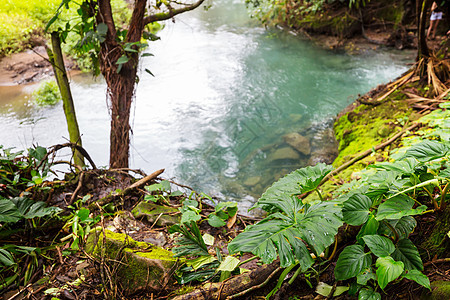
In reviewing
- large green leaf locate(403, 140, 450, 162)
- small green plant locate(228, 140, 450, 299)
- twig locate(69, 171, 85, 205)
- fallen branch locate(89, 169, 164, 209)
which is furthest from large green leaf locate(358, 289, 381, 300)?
twig locate(69, 171, 85, 205)

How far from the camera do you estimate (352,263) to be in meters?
1.14

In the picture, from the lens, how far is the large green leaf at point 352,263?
112cm

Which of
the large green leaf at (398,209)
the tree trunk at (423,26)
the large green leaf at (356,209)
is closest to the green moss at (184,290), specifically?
the large green leaf at (356,209)

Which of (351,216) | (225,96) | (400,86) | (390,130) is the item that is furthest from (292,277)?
(225,96)

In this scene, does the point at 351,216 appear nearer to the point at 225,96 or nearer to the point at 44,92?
the point at 225,96

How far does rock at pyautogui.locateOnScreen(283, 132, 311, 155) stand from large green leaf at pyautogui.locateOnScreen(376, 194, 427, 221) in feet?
10.7

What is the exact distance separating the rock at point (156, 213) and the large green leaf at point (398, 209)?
1268mm

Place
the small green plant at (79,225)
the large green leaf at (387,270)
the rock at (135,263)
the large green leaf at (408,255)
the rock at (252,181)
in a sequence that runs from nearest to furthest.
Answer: the large green leaf at (387,270)
the large green leaf at (408,255)
the rock at (135,263)
the small green plant at (79,225)
the rock at (252,181)

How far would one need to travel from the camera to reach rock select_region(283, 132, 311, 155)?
14.7 ft

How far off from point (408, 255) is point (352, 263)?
221 millimetres

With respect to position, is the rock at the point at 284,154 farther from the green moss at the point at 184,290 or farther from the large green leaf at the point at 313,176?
the green moss at the point at 184,290

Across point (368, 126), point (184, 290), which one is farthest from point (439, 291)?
point (368, 126)

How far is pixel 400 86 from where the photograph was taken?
155 inches

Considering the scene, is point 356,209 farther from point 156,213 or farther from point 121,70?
point 121,70
